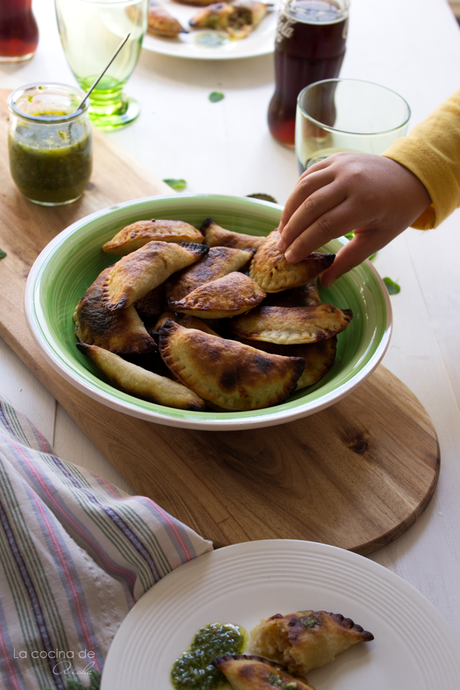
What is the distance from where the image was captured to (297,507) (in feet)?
3.21

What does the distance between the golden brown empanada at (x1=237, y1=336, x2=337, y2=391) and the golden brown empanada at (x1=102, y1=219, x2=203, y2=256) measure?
0.92ft

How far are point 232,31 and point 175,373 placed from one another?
6.02ft

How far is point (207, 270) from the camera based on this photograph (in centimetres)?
114

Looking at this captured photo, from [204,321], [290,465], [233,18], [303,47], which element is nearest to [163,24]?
[233,18]

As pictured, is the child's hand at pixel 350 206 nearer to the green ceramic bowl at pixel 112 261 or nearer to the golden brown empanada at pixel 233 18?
the green ceramic bowl at pixel 112 261

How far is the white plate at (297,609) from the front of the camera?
772mm

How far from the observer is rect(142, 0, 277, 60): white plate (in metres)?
2.17

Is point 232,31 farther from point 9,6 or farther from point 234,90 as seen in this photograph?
point 9,6

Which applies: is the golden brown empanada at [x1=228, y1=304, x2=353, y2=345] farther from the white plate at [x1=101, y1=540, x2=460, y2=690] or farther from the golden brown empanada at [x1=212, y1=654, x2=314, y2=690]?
the golden brown empanada at [x1=212, y1=654, x2=314, y2=690]

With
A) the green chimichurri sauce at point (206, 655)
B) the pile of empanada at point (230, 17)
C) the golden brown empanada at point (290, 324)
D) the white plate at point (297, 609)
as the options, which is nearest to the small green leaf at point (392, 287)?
the golden brown empanada at point (290, 324)

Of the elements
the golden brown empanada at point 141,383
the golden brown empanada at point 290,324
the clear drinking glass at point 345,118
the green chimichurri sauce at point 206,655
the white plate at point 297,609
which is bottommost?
the green chimichurri sauce at point 206,655

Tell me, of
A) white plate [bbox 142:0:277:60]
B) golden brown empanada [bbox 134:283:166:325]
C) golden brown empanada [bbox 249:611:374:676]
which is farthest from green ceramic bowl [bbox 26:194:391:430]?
white plate [bbox 142:0:277:60]

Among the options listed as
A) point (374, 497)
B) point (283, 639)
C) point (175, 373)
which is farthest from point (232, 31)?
point (283, 639)

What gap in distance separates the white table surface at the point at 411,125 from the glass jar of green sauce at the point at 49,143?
12.8 inches
